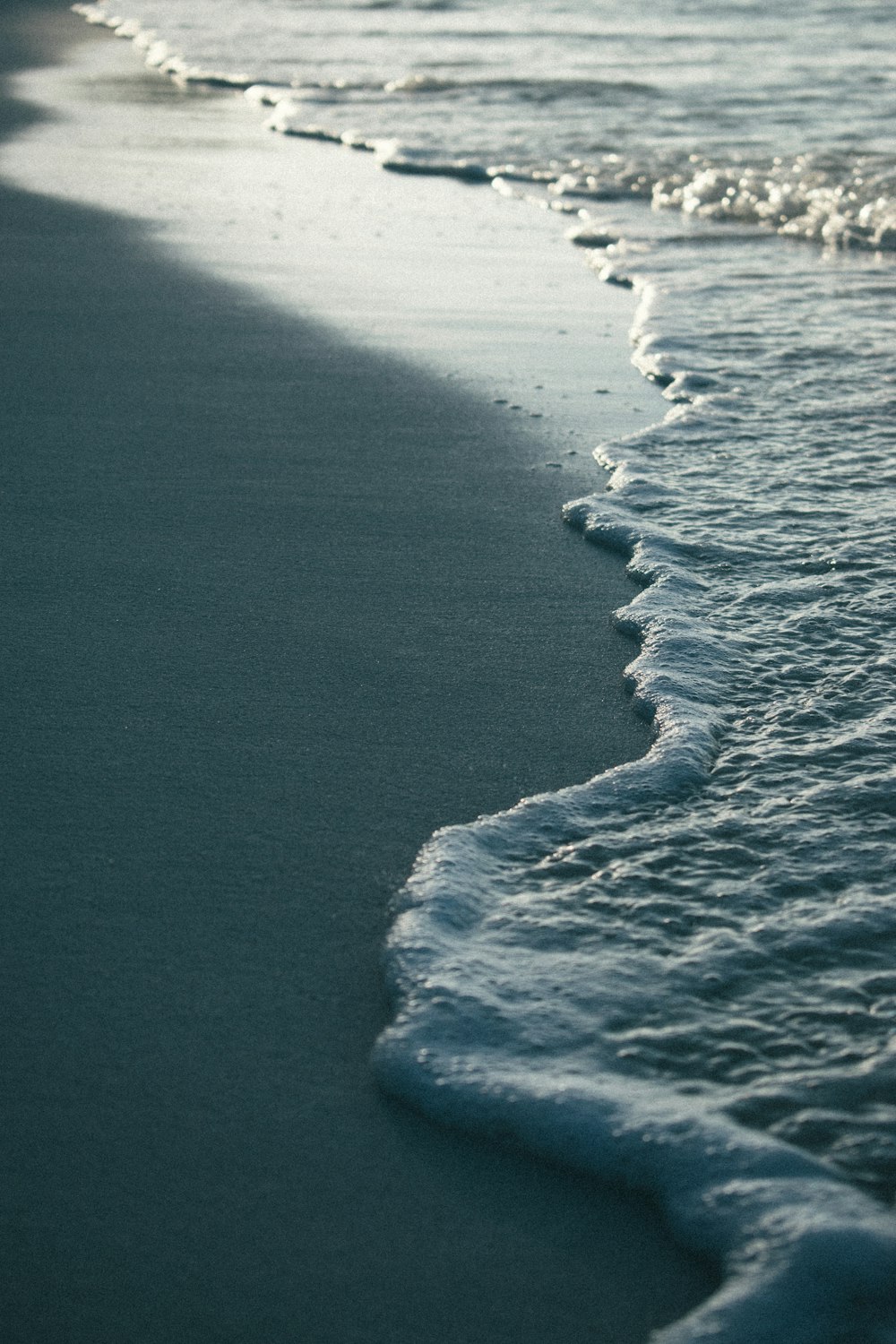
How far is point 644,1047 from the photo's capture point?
1980 millimetres

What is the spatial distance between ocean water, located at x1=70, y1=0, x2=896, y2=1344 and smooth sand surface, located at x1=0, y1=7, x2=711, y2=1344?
0.09 metres

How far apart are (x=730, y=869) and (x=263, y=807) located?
82cm

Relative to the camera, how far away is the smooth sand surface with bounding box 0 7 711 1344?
1679mm

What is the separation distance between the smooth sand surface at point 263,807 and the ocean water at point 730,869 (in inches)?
3.5

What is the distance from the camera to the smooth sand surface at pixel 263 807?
1.68 m

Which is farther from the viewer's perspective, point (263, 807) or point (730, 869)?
point (263, 807)

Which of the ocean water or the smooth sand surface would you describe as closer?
the smooth sand surface

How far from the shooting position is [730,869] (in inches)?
92.1

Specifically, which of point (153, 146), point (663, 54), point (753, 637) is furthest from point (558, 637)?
point (663, 54)

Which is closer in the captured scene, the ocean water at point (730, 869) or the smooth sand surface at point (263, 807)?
the smooth sand surface at point (263, 807)

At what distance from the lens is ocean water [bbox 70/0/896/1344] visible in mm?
1794

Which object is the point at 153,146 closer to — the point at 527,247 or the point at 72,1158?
the point at 527,247

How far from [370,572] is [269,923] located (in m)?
1.30

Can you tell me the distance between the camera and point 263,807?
2447 millimetres
